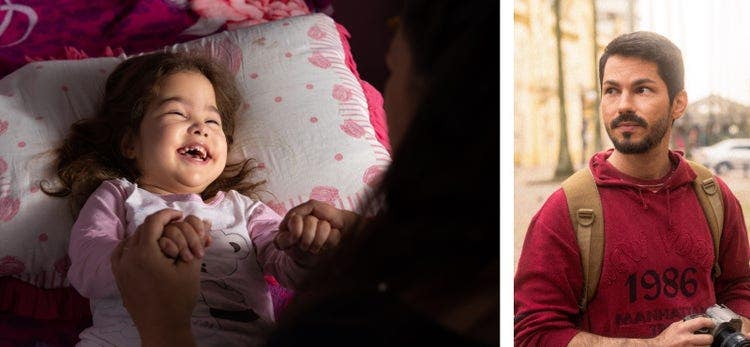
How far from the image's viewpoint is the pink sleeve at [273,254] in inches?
23.5

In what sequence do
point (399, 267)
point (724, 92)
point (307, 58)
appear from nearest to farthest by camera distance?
point (399, 267) → point (724, 92) → point (307, 58)

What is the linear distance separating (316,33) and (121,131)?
20 centimetres

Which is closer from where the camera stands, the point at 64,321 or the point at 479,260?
the point at 479,260

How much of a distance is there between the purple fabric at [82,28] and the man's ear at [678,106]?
451 mm

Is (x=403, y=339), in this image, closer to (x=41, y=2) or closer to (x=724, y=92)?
(x=724, y=92)

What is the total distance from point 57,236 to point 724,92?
1.60 feet

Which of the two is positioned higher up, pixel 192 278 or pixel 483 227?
pixel 483 227

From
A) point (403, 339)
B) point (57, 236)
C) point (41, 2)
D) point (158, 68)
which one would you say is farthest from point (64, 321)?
point (403, 339)

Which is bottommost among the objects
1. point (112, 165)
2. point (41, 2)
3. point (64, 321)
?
point (64, 321)

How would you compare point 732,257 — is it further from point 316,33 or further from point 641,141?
point 316,33

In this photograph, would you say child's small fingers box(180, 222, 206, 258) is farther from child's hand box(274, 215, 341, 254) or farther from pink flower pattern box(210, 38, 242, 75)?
pink flower pattern box(210, 38, 242, 75)

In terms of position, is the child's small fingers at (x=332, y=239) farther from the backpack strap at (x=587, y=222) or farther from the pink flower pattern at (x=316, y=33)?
the pink flower pattern at (x=316, y=33)

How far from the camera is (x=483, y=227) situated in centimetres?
34

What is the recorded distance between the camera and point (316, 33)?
77 centimetres
